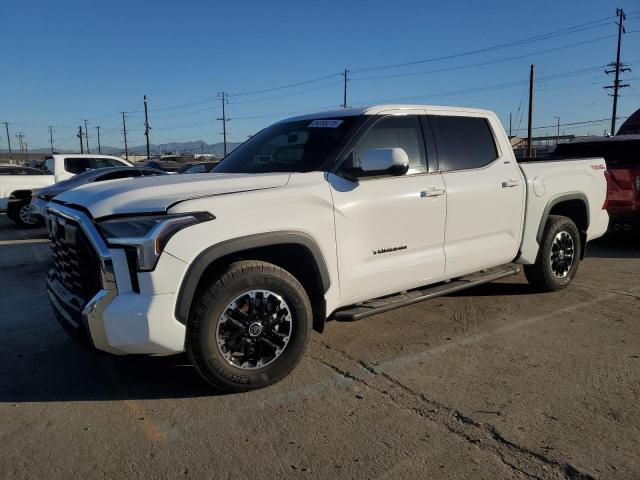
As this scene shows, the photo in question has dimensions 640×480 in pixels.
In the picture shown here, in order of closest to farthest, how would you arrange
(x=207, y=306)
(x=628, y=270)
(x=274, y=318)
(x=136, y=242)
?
(x=136, y=242) < (x=207, y=306) < (x=274, y=318) < (x=628, y=270)

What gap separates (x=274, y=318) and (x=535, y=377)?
1848 mm

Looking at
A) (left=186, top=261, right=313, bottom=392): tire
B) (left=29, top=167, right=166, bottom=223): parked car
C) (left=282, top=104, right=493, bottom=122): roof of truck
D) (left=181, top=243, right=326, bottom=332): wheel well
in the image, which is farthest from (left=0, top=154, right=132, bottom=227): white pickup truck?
(left=186, top=261, right=313, bottom=392): tire

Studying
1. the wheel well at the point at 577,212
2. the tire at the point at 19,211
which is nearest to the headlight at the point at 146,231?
the wheel well at the point at 577,212

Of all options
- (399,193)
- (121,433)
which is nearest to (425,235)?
(399,193)

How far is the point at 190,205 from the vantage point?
3160 mm

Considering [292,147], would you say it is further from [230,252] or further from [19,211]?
[19,211]

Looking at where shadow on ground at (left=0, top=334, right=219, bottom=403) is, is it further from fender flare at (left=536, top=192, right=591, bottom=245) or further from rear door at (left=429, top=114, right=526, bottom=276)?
fender flare at (left=536, top=192, right=591, bottom=245)

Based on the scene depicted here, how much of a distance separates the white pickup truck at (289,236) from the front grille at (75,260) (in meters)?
0.01

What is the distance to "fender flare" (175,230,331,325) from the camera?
3.12 meters

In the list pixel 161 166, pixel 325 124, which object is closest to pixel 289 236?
pixel 325 124

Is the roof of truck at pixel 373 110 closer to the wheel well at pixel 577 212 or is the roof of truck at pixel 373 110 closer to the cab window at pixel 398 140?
the cab window at pixel 398 140

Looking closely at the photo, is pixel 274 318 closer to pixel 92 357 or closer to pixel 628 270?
pixel 92 357

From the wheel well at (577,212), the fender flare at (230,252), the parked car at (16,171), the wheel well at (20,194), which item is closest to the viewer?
the fender flare at (230,252)

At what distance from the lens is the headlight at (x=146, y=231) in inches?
118
